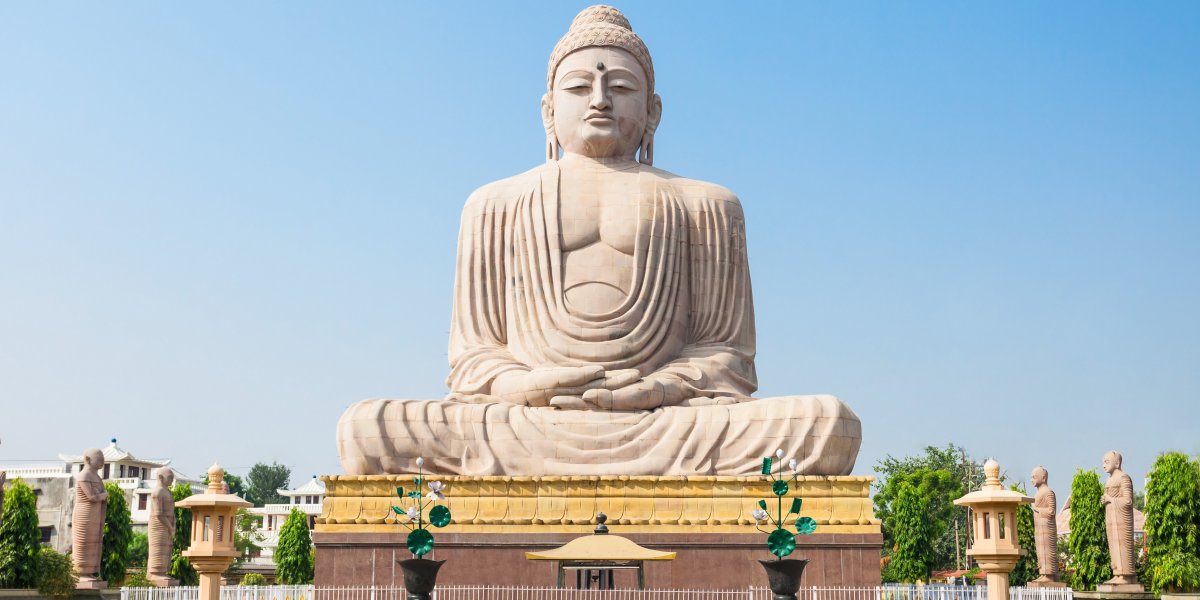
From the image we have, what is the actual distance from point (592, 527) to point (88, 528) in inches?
385

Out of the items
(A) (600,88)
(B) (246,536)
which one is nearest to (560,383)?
(A) (600,88)

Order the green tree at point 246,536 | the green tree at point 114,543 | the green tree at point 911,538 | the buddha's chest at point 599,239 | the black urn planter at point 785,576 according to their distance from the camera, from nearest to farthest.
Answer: the black urn planter at point 785,576, the buddha's chest at point 599,239, the green tree at point 114,543, the green tree at point 911,538, the green tree at point 246,536

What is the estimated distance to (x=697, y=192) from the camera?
14953mm

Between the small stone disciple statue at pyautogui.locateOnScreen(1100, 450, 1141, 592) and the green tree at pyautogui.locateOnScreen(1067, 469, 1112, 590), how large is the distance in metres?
2.30

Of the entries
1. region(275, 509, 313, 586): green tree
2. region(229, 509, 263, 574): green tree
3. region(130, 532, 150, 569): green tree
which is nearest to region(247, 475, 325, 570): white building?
region(229, 509, 263, 574): green tree

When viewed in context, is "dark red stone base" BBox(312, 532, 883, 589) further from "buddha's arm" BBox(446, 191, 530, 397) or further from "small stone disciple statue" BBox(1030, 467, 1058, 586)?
"small stone disciple statue" BBox(1030, 467, 1058, 586)

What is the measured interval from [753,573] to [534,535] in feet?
6.79

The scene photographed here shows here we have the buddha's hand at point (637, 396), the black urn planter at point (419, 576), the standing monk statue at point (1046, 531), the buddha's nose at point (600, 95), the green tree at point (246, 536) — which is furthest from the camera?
the green tree at point (246, 536)

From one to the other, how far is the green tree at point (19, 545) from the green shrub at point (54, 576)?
0.09 metres

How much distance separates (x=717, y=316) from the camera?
14492 millimetres

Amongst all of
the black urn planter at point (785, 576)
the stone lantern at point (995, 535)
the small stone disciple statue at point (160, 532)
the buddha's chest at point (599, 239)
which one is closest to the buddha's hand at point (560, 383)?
the buddha's chest at point (599, 239)

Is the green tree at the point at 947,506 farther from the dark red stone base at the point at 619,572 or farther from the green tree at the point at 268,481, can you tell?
the green tree at the point at 268,481

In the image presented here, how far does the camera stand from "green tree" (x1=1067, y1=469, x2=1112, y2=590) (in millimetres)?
20719

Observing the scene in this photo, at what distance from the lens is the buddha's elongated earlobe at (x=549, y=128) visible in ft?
50.8
